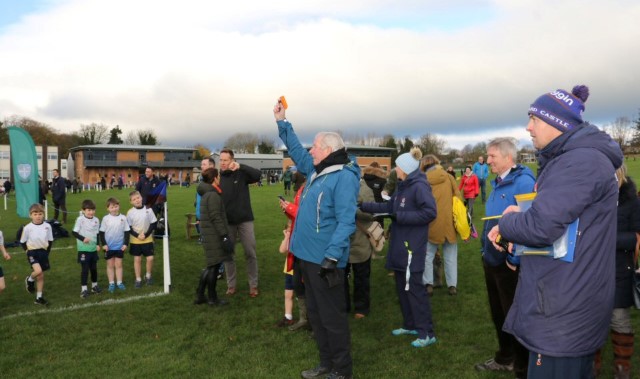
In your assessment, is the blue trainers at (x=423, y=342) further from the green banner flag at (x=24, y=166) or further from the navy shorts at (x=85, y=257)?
the green banner flag at (x=24, y=166)

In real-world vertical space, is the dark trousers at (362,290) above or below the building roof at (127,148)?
below

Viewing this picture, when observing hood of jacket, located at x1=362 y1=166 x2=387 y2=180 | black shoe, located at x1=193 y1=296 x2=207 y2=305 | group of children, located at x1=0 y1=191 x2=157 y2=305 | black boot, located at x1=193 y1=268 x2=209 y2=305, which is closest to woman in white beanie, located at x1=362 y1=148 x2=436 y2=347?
hood of jacket, located at x1=362 y1=166 x2=387 y2=180

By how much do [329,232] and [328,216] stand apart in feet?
0.51

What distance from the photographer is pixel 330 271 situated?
13.7 ft

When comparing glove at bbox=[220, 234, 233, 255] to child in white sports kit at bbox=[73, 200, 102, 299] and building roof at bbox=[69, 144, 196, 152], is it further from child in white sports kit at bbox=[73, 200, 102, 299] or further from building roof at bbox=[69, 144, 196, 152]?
building roof at bbox=[69, 144, 196, 152]

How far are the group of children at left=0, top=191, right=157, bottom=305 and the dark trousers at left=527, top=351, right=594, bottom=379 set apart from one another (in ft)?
23.5

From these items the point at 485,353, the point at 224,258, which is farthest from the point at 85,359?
the point at 485,353

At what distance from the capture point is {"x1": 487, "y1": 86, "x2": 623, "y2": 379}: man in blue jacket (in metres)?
2.28

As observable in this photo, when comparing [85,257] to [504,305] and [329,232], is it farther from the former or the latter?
[504,305]

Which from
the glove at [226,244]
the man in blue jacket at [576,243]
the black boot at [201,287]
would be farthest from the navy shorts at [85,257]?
the man in blue jacket at [576,243]

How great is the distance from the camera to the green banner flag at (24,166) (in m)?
13.7

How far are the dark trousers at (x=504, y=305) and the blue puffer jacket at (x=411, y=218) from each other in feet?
3.12

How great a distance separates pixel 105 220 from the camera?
26.0ft

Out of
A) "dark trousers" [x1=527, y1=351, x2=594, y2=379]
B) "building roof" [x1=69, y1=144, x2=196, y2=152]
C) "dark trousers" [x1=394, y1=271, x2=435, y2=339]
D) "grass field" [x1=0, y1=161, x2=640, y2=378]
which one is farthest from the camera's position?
"building roof" [x1=69, y1=144, x2=196, y2=152]
